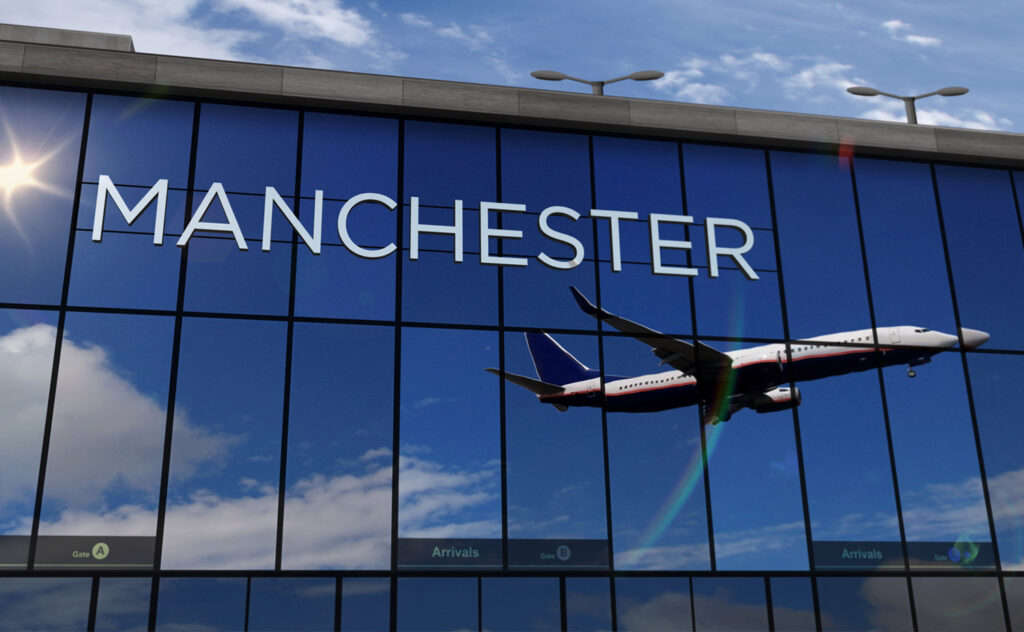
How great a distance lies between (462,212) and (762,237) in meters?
7.04

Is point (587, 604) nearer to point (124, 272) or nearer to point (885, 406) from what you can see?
point (885, 406)

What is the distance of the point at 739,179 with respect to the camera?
78.5ft

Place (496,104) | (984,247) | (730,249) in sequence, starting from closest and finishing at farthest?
(496,104) → (730,249) → (984,247)

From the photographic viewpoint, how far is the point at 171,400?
19.5 metres

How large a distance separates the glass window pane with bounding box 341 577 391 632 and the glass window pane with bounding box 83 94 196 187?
29.6ft

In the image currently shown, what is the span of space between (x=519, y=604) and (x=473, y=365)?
490 centimetres

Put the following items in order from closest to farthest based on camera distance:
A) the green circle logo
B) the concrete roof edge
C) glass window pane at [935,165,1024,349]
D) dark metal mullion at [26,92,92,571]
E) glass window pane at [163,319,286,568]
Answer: dark metal mullion at [26,92,92,571], the green circle logo, glass window pane at [163,319,286,568], the concrete roof edge, glass window pane at [935,165,1024,349]

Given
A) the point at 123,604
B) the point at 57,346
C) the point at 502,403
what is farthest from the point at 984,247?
the point at 57,346

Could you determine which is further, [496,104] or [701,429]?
[496,104]

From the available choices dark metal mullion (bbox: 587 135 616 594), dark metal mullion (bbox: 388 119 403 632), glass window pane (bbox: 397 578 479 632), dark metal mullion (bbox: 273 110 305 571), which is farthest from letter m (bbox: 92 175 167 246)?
dark metal mullion (bbox: 587 135 616 594)

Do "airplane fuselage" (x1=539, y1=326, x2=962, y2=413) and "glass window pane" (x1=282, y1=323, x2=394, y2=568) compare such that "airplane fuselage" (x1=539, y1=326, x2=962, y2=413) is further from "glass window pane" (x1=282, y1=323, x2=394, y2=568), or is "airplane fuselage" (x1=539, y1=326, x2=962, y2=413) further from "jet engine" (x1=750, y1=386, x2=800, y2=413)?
"glass window pane" (x1=282, y1=323, x2=394, y2=568)

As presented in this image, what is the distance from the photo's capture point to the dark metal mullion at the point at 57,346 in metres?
18.4

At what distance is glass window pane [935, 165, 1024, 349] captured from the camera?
23.8m

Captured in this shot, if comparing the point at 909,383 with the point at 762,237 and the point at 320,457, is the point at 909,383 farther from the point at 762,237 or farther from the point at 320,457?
the point at 320,457
